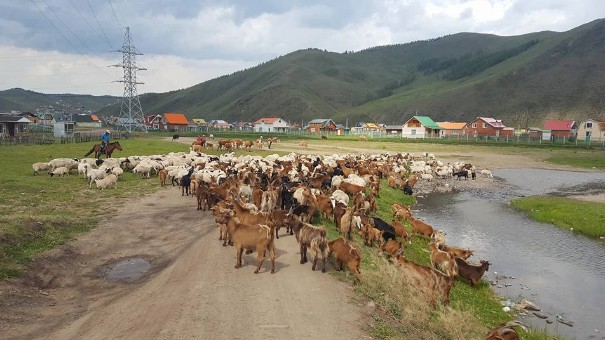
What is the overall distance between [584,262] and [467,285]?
21.4 ft

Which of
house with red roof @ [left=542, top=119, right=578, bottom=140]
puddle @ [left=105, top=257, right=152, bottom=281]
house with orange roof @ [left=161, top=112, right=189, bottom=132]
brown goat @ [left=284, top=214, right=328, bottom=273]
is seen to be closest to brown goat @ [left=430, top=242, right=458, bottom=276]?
brown goat @ [left=284, top=214, right=328, bottom=273]

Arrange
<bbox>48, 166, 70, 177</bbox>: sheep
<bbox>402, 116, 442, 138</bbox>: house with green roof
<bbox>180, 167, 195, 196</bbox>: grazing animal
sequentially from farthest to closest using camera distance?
<bbox>402, 116, 442, 138</bbox>: house with green roof
<bbox>48, 166, 70, 177</bbox>: sheep
<bbox>180, 167, 195, 196</bbox>: grazing animal

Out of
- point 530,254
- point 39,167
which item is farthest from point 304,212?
point 39,167

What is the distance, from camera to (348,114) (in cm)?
17412

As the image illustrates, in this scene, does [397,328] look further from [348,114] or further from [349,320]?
[348,114]

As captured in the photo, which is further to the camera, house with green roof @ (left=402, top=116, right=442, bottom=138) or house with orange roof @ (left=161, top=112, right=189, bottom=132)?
house with orange roof @ (left=161, top=112, right=189, bottom=132)

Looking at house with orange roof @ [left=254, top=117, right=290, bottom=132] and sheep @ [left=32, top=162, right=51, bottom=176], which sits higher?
house with orange roof @ [left=254, top=117, right=290, bottom=132]

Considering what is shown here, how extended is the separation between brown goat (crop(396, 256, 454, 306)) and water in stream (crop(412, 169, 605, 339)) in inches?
105

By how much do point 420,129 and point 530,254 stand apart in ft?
296

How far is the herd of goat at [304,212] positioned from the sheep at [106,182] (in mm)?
49

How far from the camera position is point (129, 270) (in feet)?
38.3

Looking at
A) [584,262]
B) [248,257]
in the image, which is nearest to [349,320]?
[248,257]

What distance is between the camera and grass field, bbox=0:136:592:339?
913cm

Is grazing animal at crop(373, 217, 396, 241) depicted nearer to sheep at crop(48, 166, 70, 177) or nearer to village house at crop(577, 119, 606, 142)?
sheep at crop(48, 166, 70, 177)
